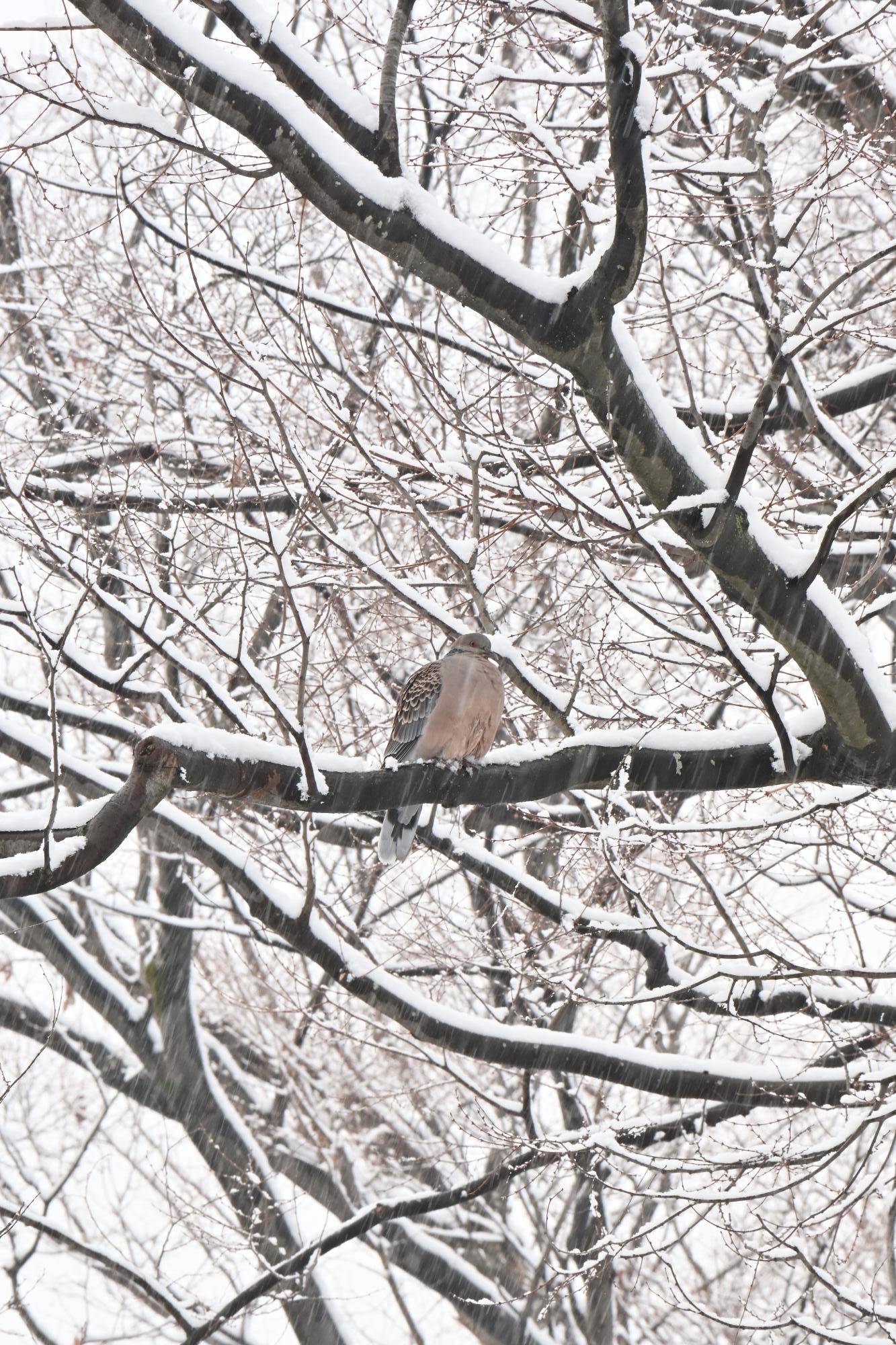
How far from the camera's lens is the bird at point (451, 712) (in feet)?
16.1

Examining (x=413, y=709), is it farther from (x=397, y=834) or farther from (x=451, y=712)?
(x=397, y=834)

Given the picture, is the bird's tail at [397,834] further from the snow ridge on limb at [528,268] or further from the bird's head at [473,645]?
the snow ridge on limb at [528,268]

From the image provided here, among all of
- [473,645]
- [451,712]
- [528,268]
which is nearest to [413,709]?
[451,712]

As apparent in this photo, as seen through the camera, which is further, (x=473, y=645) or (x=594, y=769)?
(x=473, y=645)

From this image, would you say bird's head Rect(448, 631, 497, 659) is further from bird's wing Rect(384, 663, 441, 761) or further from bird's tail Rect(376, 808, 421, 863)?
bird's tail Rect(376, 808, 421, 863)

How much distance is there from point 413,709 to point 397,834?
2.32 feet

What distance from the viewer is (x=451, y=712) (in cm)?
511

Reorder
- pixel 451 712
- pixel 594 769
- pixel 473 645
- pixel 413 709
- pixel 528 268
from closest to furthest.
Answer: pixel 528 268 < pixel 594 769 < pixel 473 645 < pixel 451 712 < pixel 413 709

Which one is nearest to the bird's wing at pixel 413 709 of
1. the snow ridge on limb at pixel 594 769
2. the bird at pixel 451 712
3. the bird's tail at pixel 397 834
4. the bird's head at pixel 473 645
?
the bird at pixel 451 712

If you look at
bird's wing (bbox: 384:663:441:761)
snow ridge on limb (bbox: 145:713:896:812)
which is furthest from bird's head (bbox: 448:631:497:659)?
snow ridge on limb (bbox: 145:713:896:812)

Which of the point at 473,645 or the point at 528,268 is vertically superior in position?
the point at 473,645

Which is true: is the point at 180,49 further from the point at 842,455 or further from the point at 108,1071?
the point at 108,1071

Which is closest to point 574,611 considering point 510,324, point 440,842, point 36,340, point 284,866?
point 440,842

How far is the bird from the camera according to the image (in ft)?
16.1
